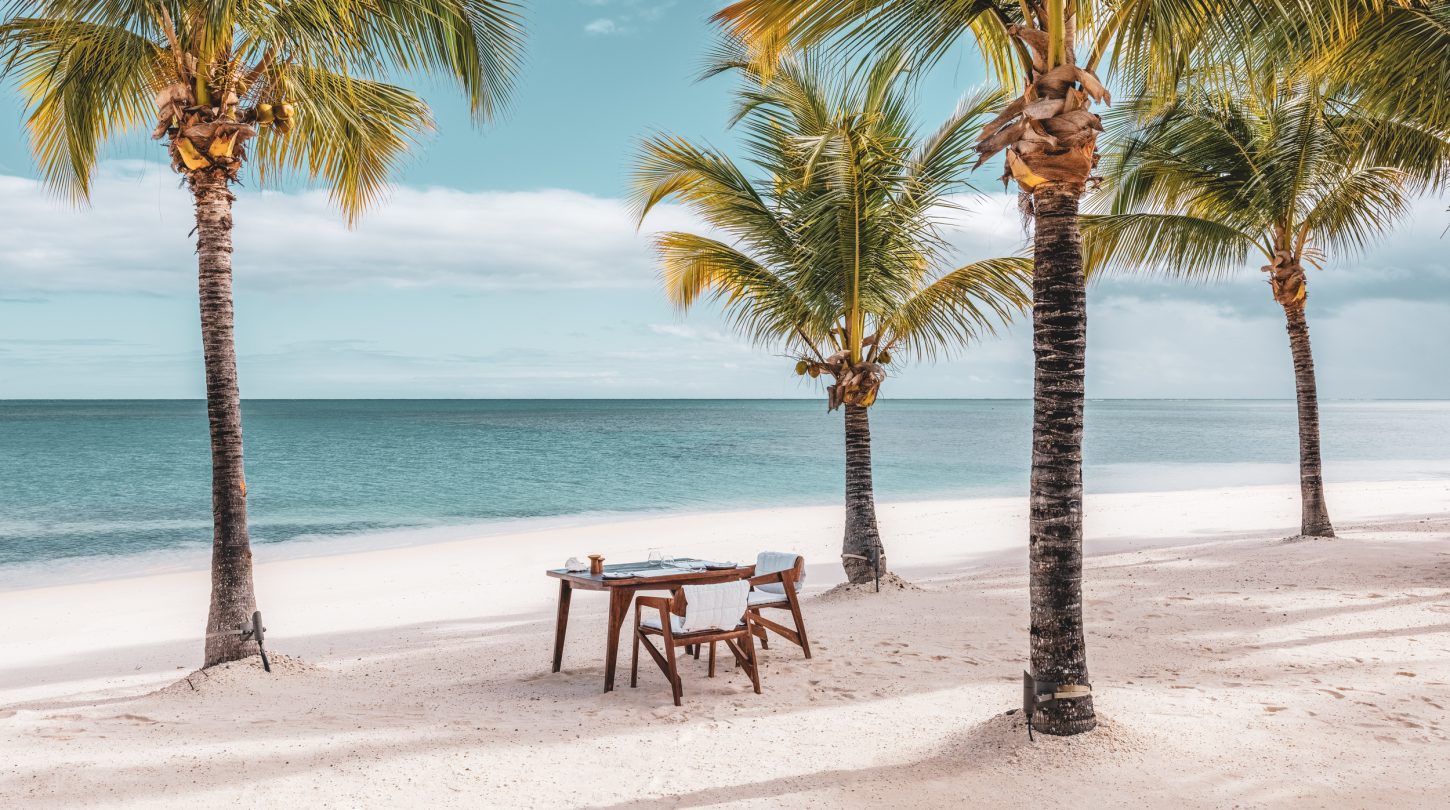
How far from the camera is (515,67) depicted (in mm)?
6590

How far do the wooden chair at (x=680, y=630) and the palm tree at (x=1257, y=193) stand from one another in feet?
23.0

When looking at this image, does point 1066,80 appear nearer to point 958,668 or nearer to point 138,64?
point 958,668

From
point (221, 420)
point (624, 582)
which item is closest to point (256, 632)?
point (221, 420)

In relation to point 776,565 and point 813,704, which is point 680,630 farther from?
point 776,565

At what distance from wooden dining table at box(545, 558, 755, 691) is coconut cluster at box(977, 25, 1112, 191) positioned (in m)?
2.95

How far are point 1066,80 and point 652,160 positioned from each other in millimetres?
5409

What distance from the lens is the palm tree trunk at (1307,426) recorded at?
1087cm

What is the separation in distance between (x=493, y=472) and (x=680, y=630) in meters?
32.9

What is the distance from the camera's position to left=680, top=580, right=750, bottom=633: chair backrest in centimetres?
533

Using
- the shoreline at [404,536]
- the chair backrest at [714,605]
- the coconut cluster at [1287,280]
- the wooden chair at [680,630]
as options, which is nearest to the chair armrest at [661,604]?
the wooden chair at [680,630]

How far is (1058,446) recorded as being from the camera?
4.09 m

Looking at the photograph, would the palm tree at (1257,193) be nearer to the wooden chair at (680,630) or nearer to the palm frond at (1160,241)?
the palm frond at (1160,241)

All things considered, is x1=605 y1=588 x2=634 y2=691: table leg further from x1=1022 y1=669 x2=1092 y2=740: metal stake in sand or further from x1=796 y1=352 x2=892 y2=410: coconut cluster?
x1=796 y1=352 x2=892 y2=410: coconut cluster

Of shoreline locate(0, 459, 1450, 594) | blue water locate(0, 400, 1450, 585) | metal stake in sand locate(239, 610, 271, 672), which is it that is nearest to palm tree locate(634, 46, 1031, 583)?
metal stake in sand locate(239, 610, 271, 672)
